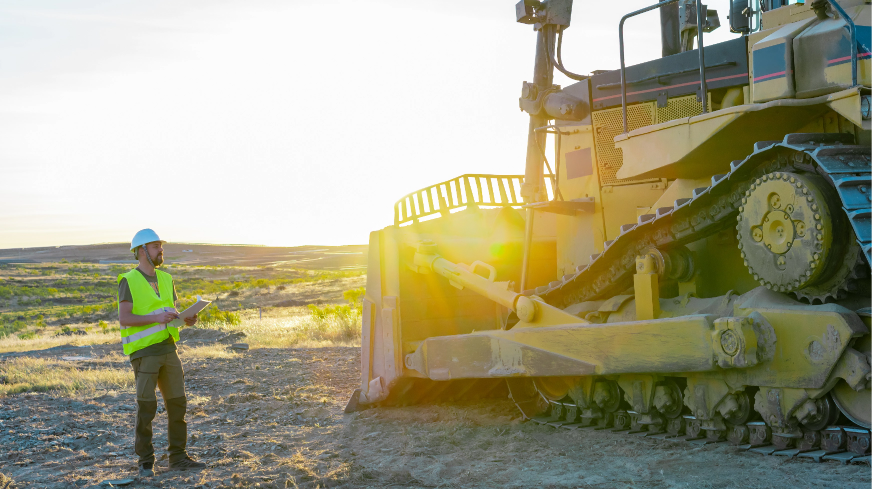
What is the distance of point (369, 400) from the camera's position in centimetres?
820

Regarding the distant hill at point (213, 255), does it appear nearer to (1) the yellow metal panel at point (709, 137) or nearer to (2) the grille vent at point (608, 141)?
(2) the grille vent at point (608, 141)

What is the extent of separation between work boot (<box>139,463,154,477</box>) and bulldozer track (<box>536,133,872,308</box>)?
3386 millimetres

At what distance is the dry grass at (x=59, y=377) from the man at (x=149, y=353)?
13.8 feet

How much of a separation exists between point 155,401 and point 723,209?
4.36 m

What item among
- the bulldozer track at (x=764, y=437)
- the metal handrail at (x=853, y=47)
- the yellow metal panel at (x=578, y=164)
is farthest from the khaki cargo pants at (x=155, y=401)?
the metal handrail at (x=853, y=47)

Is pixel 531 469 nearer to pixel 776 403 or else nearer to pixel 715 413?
pixel 715 413

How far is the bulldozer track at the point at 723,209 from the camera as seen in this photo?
4.38 m

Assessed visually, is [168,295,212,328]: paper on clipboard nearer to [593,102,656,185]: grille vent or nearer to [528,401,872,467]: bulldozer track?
[528,401,872,467]: bulldozer track

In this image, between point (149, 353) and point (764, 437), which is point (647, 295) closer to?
point (764, 437)

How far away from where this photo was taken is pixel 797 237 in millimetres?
4633

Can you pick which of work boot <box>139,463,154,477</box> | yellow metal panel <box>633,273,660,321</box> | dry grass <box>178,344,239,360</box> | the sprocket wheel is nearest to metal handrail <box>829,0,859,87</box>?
the sprocket wheel

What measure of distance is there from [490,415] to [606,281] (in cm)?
204

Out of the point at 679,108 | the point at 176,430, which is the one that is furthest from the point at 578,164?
the point at 176,430

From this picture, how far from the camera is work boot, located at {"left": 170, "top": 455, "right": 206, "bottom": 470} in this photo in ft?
20.0
